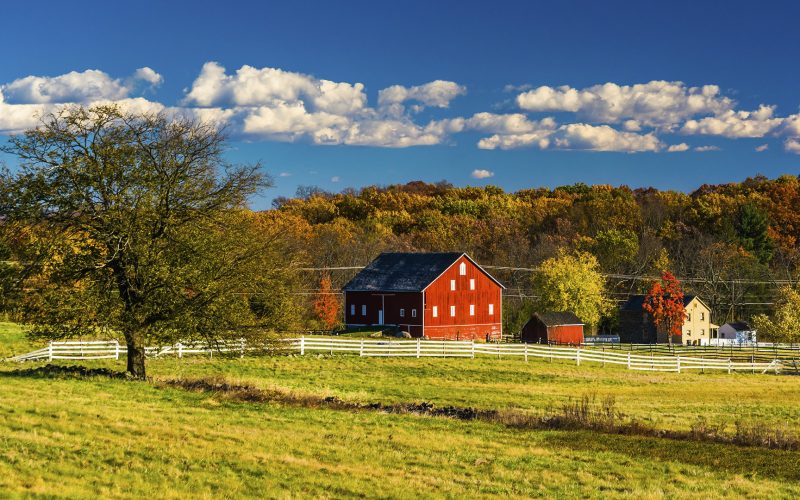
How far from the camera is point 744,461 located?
22234 millimetres

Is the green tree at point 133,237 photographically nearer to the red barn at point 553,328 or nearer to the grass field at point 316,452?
the grass field at point 316,452

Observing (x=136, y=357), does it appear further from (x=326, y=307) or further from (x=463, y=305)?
(x=326, y=307)

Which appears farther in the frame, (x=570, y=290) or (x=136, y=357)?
(x=570, y=290)

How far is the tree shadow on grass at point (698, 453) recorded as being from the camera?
2130cm

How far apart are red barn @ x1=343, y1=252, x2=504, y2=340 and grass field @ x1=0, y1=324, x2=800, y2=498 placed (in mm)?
43075

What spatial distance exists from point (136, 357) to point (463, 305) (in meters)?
49.2

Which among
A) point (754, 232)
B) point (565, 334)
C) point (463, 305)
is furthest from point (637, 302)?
point (754, 232)

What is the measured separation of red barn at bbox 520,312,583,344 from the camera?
3337 inches

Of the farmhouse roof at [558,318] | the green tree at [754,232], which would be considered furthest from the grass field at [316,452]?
the green tree at [754,232]

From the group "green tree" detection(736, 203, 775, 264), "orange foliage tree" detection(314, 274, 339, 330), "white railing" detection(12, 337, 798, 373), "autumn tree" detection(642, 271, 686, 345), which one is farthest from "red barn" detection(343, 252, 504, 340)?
"green tree" detection(736, 203, 775, 264)

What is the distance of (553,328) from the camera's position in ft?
279

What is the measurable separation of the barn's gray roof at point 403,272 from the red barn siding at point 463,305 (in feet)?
2.62

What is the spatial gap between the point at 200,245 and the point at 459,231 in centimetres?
10192

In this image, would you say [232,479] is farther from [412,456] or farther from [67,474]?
[412,456]
